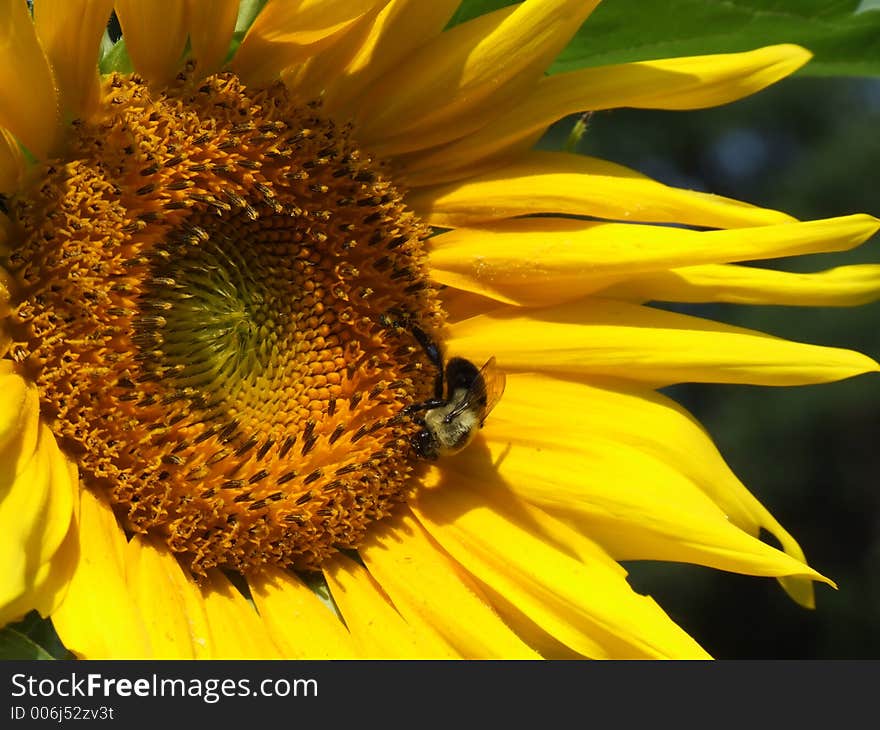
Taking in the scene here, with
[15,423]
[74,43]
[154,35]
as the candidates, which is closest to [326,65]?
[154,35]

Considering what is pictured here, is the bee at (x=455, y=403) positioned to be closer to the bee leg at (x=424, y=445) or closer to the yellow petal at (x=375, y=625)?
the bee leg at (x=424, y=445)

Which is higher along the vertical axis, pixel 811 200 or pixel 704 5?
pixel 704 5

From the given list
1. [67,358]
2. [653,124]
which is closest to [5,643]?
[67,358]

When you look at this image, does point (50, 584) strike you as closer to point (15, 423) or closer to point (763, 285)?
point (15, 423)

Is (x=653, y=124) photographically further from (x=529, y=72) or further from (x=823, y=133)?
(x=529, y=72)

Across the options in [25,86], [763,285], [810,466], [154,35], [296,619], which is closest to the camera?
[25,86]

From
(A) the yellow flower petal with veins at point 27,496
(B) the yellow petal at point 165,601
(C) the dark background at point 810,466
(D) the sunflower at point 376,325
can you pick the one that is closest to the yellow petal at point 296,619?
(D) the sunflower at point 376,325

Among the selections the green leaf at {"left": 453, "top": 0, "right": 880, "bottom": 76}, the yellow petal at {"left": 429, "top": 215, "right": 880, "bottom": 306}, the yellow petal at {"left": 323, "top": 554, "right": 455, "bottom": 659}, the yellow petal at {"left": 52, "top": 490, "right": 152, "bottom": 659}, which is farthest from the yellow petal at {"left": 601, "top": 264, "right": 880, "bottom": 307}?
the yellow petal at {"left": 52, "top": 490, "right": 152, "bottom": 659}
